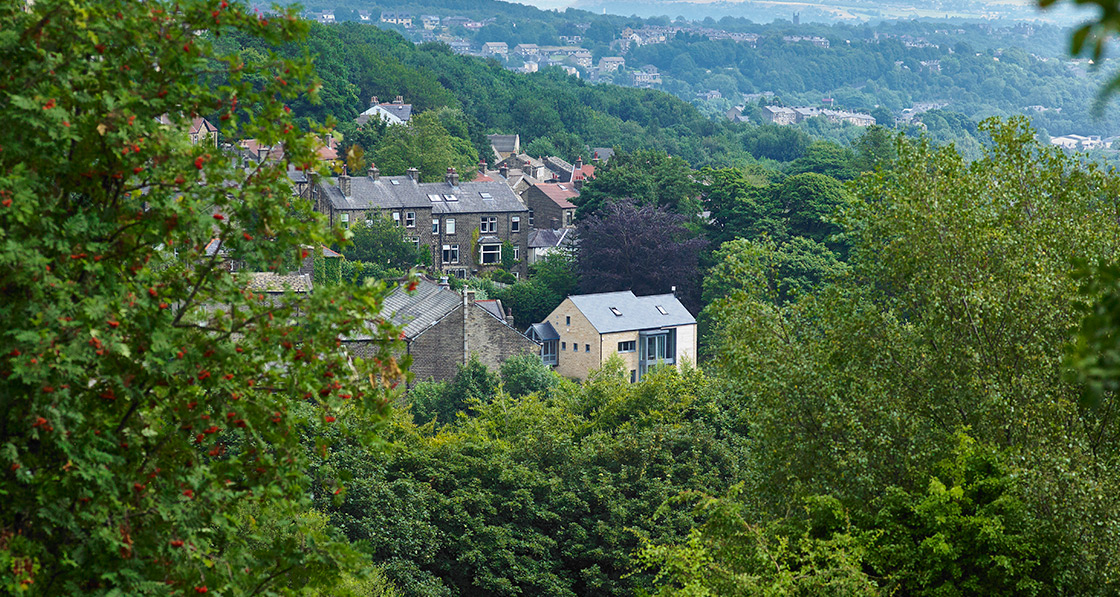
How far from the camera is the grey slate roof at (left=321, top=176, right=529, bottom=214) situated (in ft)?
228

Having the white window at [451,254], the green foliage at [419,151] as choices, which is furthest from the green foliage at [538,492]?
the green foliage at [419,151]

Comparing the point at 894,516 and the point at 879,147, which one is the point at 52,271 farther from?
the point at 879,147

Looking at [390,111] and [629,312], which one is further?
[390,111]

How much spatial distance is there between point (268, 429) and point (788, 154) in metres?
159

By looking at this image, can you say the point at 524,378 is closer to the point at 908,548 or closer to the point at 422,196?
the point at 422,196

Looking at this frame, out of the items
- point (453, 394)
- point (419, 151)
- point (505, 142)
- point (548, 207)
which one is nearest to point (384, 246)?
point (548, 207)

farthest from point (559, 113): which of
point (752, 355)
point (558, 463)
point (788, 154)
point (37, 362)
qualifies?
point (37, 362)

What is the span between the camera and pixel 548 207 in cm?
8450

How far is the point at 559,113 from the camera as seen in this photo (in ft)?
494

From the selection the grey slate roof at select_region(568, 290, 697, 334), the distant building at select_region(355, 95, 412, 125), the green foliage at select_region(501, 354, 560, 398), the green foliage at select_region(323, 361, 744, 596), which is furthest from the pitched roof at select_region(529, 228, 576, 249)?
the green foliage at select_region(323, 361, 744, 596)

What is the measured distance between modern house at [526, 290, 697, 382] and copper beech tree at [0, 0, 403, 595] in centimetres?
4371

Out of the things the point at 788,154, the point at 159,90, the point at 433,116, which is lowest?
the point at 788,154

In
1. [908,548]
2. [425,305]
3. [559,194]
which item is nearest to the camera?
[908,548]

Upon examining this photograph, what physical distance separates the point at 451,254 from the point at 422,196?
4.19 meters
